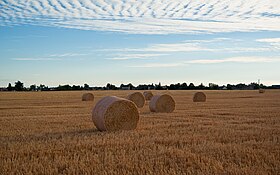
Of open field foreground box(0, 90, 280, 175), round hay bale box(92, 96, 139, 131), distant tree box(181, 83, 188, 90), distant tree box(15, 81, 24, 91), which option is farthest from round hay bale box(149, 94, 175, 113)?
distant tree box(15, 81, 24, 91)

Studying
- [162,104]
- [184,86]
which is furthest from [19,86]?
[162,104]

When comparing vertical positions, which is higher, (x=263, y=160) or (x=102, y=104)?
(x=102, y=104)

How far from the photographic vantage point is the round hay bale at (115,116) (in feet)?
43.9

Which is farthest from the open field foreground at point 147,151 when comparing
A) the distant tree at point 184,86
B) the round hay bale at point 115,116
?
the distant tree at point 184,86

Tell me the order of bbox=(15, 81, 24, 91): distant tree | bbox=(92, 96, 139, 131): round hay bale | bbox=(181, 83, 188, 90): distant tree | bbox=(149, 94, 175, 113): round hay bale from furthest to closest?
bbox=(15, 81, 24, 91): distant tree
bbox=(181, 83, 188, 90): distant tree
bbox=(149, 94, 175, 113): round hay bale
bbox=(92, 96, 139, 131): round hay bale

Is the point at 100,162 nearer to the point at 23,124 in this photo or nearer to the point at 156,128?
the point at 156,128

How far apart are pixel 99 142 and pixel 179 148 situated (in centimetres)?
221

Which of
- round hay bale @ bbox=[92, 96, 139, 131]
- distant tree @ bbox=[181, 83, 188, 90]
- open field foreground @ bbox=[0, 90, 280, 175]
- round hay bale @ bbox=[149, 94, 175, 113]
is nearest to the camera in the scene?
open field foreground @ bbox=[0, 90, 280, 175]

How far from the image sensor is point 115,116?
13578mm

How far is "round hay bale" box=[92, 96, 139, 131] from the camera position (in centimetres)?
1339

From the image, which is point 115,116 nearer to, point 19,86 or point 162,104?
point 162,104

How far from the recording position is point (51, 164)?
7.72 m

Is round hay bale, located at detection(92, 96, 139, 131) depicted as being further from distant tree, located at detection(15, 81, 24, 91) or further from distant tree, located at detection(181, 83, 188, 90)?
distant tree, located at detection(15, 81, 24, 91)

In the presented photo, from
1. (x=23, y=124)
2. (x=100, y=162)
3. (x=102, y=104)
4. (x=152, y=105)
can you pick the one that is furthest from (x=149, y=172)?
(x=152, y=105)
